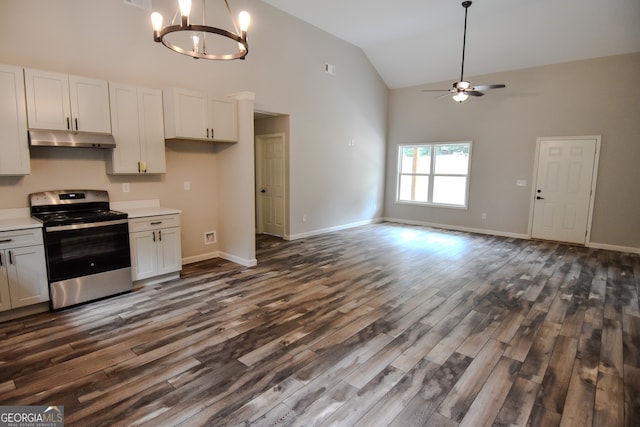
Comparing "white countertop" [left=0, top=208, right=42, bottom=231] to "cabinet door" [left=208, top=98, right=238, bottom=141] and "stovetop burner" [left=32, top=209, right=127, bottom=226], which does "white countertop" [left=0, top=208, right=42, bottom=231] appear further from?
"cabinet door" [left=208, top=98, right=238, bottom=141]

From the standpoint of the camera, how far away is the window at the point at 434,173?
7.60 meters

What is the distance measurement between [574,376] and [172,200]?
15.6ft

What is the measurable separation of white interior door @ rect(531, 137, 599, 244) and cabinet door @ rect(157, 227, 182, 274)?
667 centimetres

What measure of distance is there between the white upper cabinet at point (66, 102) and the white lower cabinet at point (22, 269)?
3.57ft

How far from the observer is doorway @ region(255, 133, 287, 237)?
21.6 ft

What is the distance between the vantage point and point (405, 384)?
89.3 inches

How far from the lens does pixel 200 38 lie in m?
4.63

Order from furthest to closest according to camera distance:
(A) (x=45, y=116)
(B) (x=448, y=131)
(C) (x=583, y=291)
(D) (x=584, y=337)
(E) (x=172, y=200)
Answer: (B) (x=448, y=131)
(E) (x=172, y=200)
(C) (x=583, y=291)
(A) (x=45, y=116)
(D) (x=584, y=337)

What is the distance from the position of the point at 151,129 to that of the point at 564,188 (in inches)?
283

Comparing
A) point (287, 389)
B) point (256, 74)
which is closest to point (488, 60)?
point (256, 74)

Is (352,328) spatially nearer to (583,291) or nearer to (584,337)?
(584,337)

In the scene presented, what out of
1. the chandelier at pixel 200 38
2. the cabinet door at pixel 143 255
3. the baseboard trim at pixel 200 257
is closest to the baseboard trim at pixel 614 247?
the baseboard trim at pixel 200 257

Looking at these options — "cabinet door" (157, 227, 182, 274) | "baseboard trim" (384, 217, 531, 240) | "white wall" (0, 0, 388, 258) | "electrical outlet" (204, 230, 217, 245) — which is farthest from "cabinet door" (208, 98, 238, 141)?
"baseboard trim" (384, 217, 531, 240)

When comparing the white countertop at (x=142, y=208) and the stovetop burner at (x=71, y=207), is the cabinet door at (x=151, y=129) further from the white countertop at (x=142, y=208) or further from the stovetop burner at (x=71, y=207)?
the stovetop burner at (x=71, y=207)
